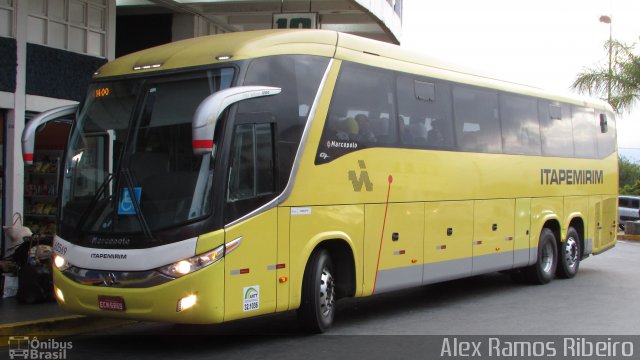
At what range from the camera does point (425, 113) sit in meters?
11.0

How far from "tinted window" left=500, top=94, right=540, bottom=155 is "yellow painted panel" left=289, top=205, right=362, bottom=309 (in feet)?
14.7

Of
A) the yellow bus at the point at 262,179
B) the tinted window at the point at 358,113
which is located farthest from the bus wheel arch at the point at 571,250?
the tinted window at the point at 358,113

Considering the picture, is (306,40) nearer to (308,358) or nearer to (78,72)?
(308,358)

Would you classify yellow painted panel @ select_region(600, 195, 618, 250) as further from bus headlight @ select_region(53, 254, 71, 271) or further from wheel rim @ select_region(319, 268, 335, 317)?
bus headlight @ select_region(53, 254, 71, 271)

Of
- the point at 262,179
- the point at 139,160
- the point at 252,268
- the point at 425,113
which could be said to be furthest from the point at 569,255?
the point at 139,160

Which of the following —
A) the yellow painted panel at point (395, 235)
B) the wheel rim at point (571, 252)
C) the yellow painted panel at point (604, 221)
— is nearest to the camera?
the yellow painted panel at point (395, 235)

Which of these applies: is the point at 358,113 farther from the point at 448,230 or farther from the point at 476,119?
the point at 476,119

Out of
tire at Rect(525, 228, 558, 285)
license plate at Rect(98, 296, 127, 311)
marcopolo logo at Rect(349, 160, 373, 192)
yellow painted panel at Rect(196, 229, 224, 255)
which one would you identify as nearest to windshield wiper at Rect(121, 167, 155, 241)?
yellow painted panel at Rect(196, 229, 224, 255)

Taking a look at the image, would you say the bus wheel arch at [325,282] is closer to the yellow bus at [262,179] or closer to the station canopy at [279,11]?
the yellow bus at [262,179]

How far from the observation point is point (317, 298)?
9.00 metres

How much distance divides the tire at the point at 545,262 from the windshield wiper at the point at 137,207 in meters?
8.59

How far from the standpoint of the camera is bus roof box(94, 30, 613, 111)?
8383 millimetres

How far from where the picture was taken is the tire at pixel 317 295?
8.95 m

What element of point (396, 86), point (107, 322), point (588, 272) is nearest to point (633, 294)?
point (588, 272)
